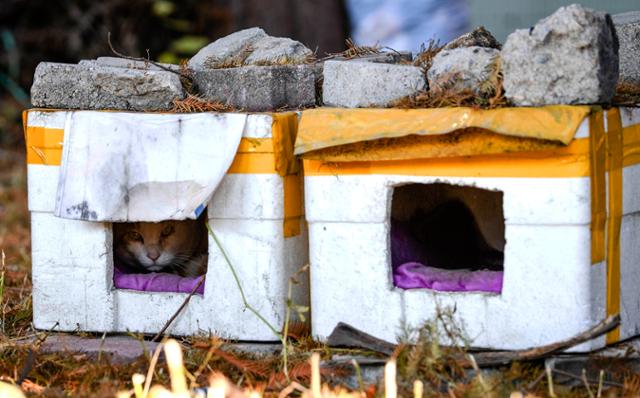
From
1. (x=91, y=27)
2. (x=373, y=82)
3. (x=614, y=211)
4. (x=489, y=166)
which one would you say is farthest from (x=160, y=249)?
(x=91, y=27)

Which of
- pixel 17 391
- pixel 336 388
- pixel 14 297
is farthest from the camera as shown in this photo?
pixel 14 297

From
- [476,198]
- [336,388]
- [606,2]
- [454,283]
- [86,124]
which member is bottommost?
[336,388]

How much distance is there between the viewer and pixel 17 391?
8.83ft

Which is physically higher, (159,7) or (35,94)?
(159,7)

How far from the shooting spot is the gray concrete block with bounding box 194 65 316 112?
3590mm

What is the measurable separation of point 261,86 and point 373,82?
416 mm

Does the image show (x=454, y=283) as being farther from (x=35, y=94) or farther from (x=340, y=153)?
(x=35, y=94)

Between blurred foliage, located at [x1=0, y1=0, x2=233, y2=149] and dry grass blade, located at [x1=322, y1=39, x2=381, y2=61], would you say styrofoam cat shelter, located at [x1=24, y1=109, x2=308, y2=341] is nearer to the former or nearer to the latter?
dry grass blade, located at [x1=322, y1=39, x2=381, y2=61]

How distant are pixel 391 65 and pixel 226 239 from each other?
0.79 metres

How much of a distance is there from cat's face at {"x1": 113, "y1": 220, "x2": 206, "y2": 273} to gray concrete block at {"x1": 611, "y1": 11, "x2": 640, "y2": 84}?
1.84 metres

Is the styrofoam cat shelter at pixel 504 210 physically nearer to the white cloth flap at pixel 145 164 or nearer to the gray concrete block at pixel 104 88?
the white cloth flap at pixel 145 164

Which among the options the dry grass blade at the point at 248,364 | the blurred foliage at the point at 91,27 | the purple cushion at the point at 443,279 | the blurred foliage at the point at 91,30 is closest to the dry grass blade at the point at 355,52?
the purple cushion at the point at 443,279

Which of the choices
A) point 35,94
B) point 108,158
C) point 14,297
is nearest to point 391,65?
point 108,158

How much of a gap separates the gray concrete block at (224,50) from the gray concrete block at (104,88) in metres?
0.23
